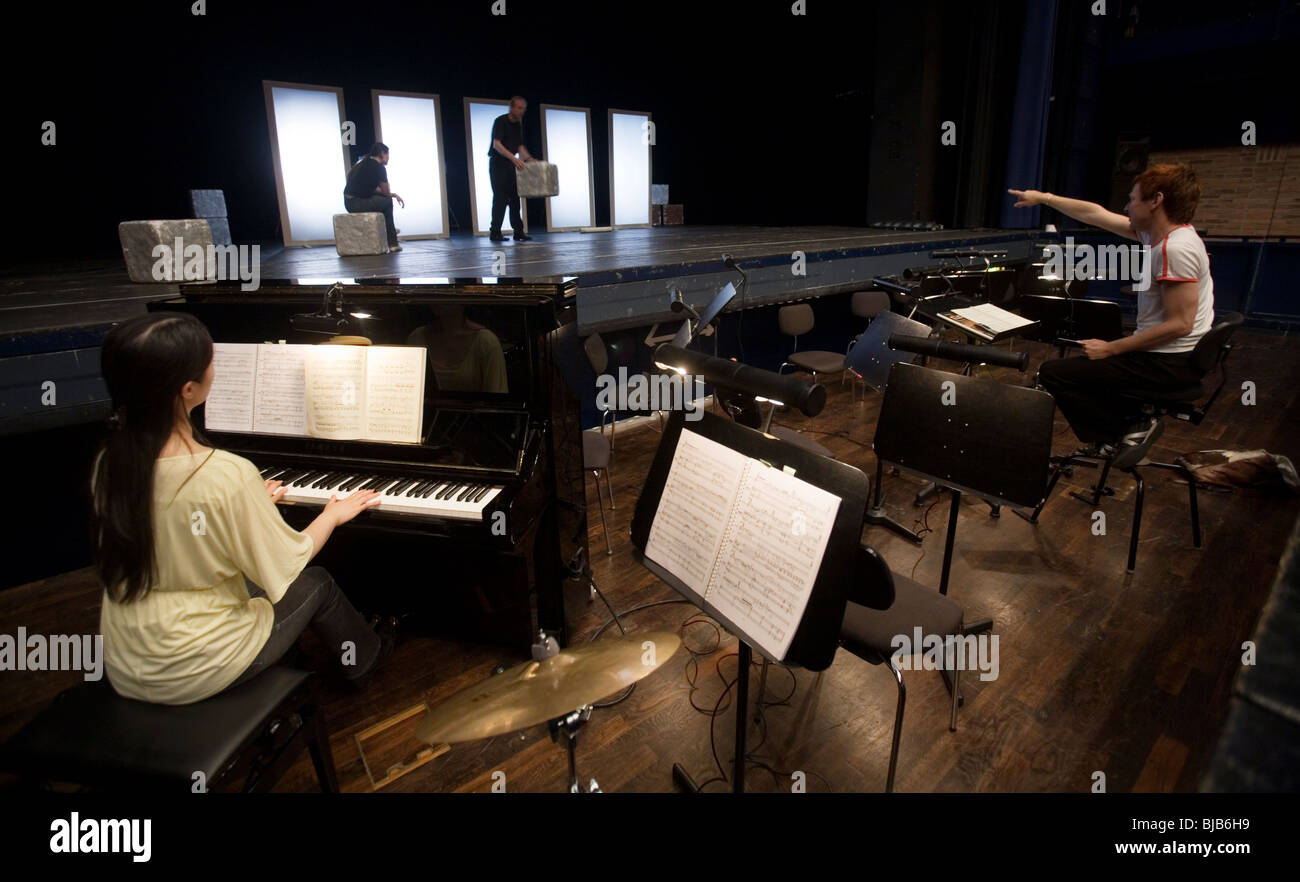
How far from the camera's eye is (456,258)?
5.06 meters

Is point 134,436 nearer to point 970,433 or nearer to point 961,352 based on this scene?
point 970,433

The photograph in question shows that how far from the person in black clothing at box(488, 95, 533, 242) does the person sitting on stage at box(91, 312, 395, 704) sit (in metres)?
6.00

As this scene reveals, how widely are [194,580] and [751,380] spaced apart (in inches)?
54.0

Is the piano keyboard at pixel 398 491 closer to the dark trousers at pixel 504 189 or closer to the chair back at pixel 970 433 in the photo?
the chair back at pixel 970 433

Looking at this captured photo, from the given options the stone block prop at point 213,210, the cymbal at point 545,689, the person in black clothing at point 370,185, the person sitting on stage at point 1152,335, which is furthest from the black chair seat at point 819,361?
the stone block prop at point 213,210

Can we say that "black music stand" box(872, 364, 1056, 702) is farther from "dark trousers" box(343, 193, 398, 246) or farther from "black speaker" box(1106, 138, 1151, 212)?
"black speaker" box(1106, 138, 1151, 212)

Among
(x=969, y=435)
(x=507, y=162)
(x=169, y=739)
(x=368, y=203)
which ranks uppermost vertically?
(x=507, y=162)

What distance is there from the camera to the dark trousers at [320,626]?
5.81 ft

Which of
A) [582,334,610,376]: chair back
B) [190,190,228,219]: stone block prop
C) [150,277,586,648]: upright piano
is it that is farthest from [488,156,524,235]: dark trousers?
[150,277,586,648]: upright piano

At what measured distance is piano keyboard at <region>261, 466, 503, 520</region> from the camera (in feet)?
6.51

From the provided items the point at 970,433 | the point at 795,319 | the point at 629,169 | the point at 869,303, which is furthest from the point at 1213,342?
the point at 629,169

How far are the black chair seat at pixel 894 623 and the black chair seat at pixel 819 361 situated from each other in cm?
280

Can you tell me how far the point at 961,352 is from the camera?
99.3 inches

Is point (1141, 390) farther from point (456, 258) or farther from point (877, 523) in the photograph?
point (456, 258)
